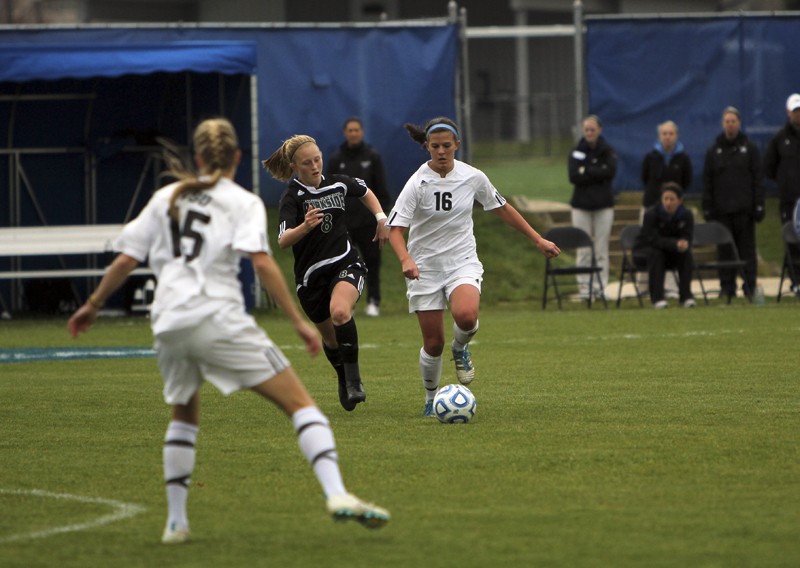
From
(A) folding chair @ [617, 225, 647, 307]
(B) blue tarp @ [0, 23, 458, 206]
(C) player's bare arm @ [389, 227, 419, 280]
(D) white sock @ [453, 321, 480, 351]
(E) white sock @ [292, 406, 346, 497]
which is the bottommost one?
(A) folding chair @ [617, 225, 647, 307]

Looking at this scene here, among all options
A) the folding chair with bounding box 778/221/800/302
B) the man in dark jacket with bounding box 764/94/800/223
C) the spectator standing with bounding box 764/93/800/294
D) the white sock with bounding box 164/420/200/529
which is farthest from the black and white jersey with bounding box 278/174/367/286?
the man in dark jacket with bounding box 764/94/800/223

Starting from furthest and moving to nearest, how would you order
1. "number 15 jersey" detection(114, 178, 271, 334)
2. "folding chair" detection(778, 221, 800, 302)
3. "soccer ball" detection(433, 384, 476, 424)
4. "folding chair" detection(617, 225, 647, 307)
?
"folding chair" detection(617, 225, 647, 307), "folding chair" detection(778, 221, 800, 302), "soccer ball" detection(433, 384, 476, 424), "number 15 jersey" detection(114, 178, 271, 334)

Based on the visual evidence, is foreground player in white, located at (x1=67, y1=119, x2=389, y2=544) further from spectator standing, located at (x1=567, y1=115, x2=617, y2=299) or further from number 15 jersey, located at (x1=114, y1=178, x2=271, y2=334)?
spectator standing, located at (x1=567, y1=115, x2=617, y2=299)

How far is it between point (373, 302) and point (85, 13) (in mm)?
22167

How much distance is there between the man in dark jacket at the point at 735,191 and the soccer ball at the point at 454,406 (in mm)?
10158

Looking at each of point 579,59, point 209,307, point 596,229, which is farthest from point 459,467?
point 579,59

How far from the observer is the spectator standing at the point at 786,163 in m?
18.5

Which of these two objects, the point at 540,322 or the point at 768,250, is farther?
the point at 768,250

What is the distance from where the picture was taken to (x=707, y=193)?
18781 millimetres

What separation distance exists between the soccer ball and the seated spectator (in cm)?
897

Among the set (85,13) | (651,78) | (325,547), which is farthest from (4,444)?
(85,13)

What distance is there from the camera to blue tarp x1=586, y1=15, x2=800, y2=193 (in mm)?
20938

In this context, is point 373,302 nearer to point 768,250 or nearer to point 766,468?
point 768,250

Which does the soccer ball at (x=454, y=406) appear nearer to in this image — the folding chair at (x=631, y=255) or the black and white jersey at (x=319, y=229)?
the black and white jersey at (x=319, y=229)
